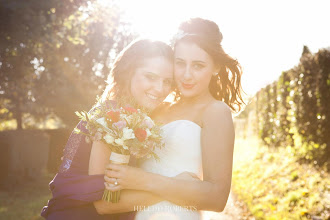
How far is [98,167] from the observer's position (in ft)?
10.5

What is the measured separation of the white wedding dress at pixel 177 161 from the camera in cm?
344

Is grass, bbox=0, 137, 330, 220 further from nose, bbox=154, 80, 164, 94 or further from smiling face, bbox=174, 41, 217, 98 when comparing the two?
nose, bbox=154, 80, 164, 94

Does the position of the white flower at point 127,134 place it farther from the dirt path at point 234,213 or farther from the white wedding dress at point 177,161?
the dirt path at point 234,213

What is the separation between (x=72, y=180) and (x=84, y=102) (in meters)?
20.4

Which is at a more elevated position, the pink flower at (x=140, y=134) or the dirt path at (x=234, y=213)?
the pink flower at (x=140, y=134)

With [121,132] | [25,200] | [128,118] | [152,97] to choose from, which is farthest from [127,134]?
[25,200]

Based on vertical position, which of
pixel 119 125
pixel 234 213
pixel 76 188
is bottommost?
pixel 234 213

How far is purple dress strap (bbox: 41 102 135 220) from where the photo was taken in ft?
10.6

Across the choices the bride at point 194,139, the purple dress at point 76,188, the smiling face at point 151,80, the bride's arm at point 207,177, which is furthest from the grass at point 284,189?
the purple dress at point 76,188

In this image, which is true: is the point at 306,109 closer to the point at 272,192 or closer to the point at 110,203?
the point at 272,192

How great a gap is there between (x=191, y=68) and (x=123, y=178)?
4.90 feet

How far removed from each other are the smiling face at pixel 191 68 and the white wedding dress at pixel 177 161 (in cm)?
46

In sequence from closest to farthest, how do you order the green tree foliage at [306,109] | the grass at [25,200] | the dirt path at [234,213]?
the dirt path at [234,213] < the grass at [25,200] < the green tree foliage at [306,109]

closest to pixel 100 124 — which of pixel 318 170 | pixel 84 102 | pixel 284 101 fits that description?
pixel 318 170
